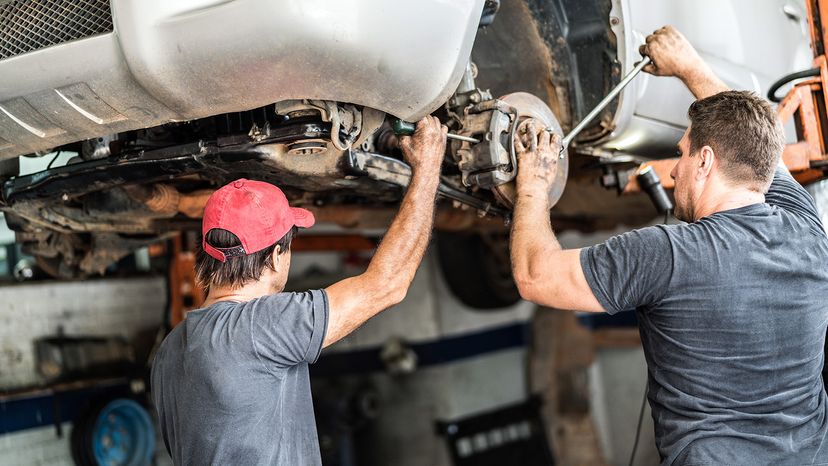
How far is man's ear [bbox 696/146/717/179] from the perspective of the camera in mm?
1664

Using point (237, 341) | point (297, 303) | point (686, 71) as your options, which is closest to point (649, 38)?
point (686, 71)

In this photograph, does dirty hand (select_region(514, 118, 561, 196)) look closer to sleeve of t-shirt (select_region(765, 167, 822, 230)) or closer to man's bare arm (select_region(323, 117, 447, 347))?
man's bare arm (select_region(323, 117, 447, 347))

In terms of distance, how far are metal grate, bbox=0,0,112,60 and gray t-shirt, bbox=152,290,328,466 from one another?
0.61m

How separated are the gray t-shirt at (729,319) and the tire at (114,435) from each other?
3141mm

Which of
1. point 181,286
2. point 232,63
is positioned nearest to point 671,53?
point 232,63

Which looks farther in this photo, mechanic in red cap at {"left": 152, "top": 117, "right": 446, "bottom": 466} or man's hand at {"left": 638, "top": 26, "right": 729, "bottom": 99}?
man's hand at {"left": 638, "top": 26, "right": 729, "bottom": 99}

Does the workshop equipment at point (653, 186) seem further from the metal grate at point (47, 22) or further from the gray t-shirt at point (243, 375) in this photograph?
the metal grate at point (47, 22)

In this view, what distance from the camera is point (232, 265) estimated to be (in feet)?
5.36

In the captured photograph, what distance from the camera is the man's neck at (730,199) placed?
5.41ft

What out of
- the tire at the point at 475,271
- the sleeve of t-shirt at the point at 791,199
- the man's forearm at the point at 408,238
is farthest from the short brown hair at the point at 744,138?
the tire at the point at 475,271

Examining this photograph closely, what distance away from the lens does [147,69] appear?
1.39 m

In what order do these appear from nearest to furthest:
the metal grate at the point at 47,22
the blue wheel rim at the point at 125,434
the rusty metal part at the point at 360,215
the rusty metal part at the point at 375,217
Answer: the metal grate at the point at 47,22 < the rusty metal part at the point at 360,215 < the rusty metal part at the point at 375,217 < the blue wheel rim at the point at 125,434

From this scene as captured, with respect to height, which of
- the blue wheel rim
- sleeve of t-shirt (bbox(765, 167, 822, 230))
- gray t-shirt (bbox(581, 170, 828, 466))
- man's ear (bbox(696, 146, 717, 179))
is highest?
man's ear (bbox(696, 146, 717, 179))

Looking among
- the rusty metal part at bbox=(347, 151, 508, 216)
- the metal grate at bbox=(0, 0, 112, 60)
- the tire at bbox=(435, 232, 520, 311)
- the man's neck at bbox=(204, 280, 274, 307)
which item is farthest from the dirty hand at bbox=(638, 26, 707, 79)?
the tire at bbox=(435, 232, 520, 311)
